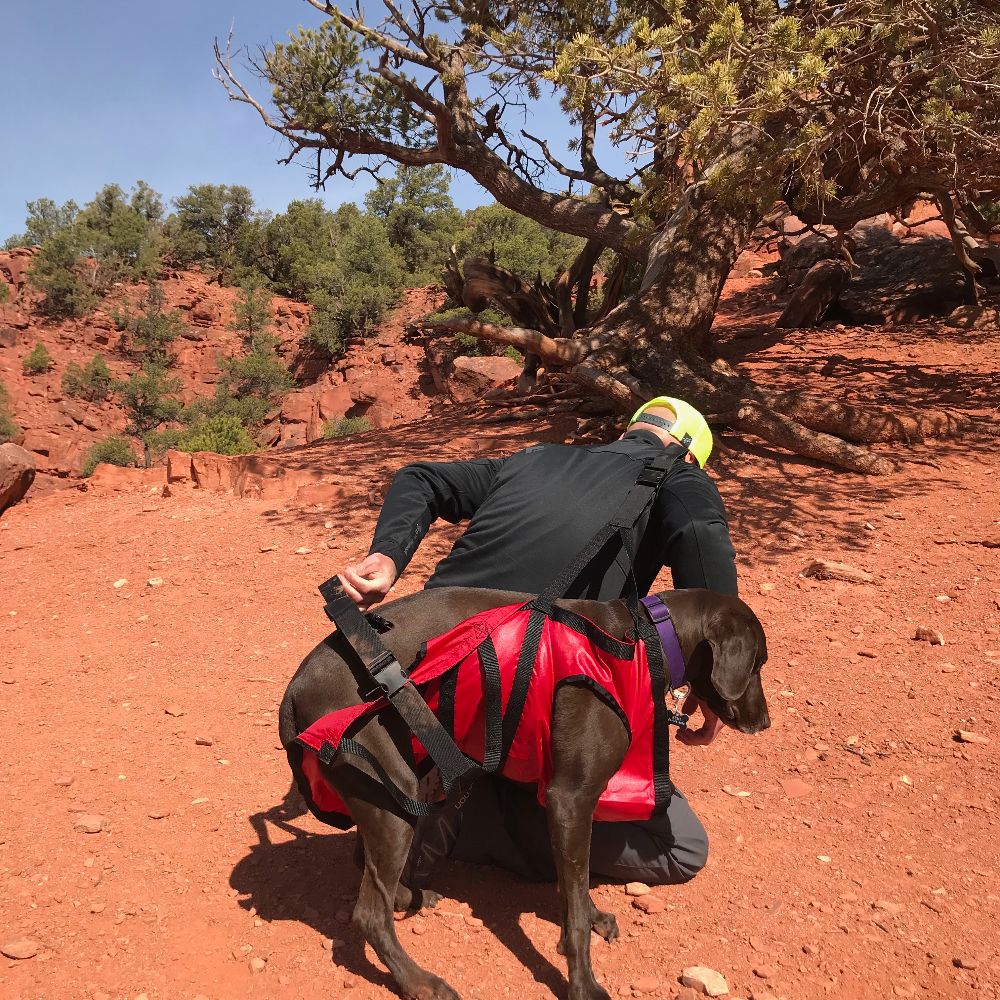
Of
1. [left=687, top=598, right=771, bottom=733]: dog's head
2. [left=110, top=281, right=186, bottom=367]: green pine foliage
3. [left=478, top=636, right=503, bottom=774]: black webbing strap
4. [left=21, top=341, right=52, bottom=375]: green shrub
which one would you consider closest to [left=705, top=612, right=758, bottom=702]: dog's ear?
[left=687, top=598, right=771, bottom=733]: dog's head

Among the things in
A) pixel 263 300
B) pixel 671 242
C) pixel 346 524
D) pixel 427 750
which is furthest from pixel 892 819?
pixel 263 300

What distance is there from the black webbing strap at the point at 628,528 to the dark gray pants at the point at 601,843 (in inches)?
31.0

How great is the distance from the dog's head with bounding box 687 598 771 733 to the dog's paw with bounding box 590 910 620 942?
748 mm

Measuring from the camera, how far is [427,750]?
2061mm

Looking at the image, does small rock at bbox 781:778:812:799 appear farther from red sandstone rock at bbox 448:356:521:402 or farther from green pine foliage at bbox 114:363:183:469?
green pine foliage at bbox 114:363:183:469

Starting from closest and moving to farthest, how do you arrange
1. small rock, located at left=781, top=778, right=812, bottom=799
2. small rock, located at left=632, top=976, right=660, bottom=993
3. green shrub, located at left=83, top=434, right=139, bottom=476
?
small rock, located at left=632, top=976, right=660, bottom=993
small rock, located at left=781, top=778, right=812, bottom=799
green shrub, located at left=83, top=434, right=139, bottom=476

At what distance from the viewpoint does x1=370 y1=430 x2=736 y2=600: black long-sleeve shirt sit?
97.9 inches

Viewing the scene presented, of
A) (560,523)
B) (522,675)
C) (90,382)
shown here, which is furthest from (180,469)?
(90,382)

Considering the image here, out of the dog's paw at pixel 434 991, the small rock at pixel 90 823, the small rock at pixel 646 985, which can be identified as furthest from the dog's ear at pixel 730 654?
the small rock at pixel 90 823

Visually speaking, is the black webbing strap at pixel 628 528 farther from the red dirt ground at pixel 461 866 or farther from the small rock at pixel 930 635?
the small rock at pixel 930 635

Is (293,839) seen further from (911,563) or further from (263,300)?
(263,300)

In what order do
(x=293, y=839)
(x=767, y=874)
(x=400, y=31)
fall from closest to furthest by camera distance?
1. (x=767, y=874)
2. (x=293, y=839)
3. (x=400, y=31)

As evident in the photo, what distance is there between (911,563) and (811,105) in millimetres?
3383

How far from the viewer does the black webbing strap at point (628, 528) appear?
2.17 metres
